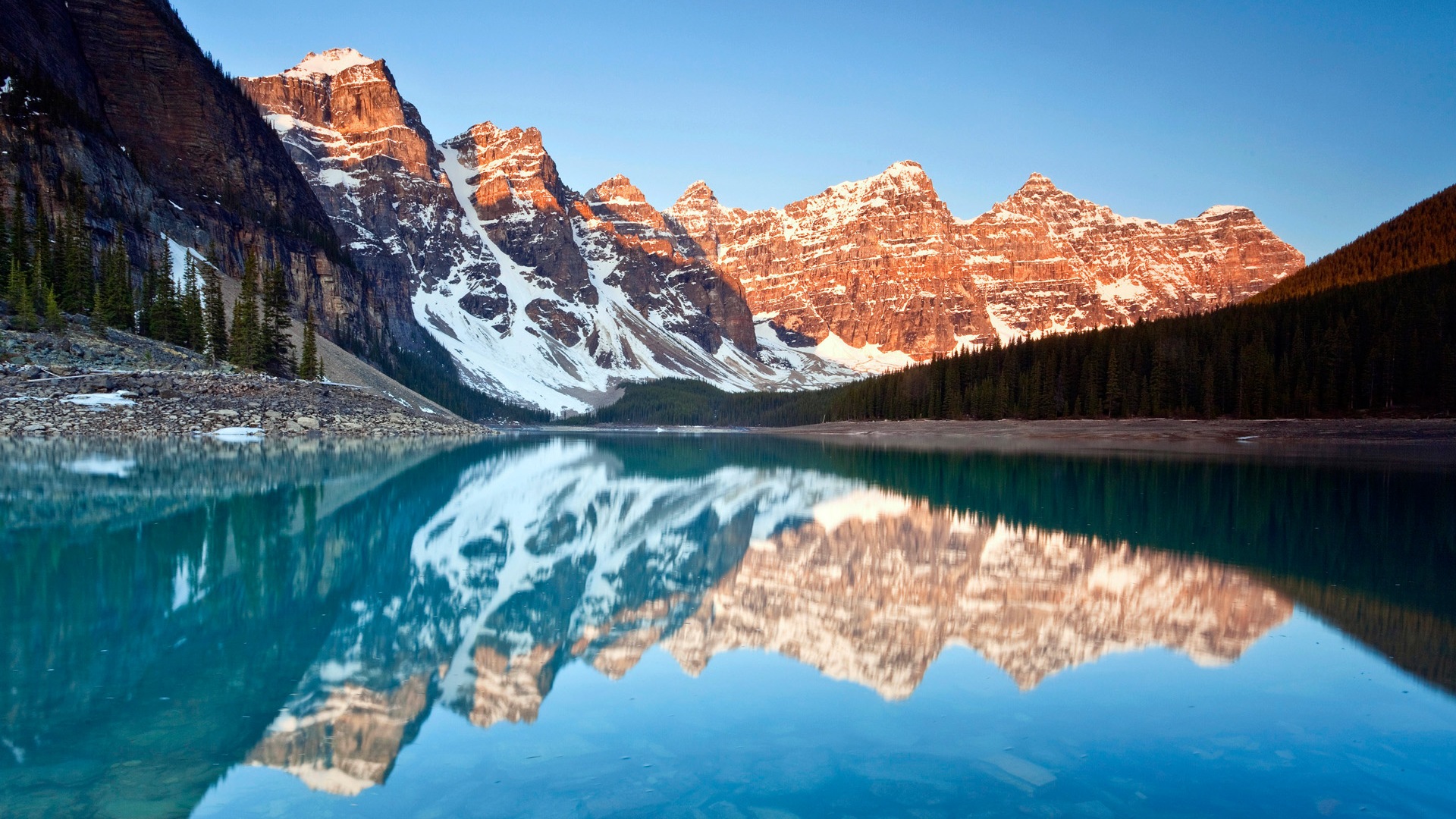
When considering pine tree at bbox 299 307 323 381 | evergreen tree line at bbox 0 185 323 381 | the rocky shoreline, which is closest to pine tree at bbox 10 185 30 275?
evergreen tree line at bbox 0 185 323 381

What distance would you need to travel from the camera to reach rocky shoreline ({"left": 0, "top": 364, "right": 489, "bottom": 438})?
1489 inches

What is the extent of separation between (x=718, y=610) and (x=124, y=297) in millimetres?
57213

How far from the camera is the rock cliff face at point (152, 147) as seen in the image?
206ft

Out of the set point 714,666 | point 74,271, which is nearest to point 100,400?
point 74,271

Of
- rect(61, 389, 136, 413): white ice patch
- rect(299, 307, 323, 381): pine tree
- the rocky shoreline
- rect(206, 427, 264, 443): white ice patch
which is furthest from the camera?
rect(299, 307, 323, 381): pine tree

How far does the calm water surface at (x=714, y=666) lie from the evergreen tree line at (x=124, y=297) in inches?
1373

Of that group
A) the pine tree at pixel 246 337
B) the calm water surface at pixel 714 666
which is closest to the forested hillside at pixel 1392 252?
the calm water surface at pixel 714 666

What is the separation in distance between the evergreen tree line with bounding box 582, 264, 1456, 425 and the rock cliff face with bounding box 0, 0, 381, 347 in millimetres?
74144

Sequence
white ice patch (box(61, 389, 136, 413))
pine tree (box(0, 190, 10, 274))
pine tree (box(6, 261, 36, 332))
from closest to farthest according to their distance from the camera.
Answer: white ice patch (box(61, 389, 136, 413)) < pine tree (box(6, 261, 36, 332)) < pine tree (box(0, 190, 10, 274))

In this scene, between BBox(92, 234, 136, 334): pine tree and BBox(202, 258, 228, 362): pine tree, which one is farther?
BBox(202, 258, 228, 362): pine tree

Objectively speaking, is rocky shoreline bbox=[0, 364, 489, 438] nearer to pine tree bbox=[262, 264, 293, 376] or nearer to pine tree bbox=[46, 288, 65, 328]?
pine tree bbox=[46, 288, 65, 328]

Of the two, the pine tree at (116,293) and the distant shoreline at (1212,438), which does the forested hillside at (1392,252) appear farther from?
the pine tree at (116,293)

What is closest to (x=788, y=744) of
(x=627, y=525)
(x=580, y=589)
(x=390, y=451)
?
(x=580, y=589)

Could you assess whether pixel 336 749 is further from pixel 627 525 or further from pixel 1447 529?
pixel 1447 529
